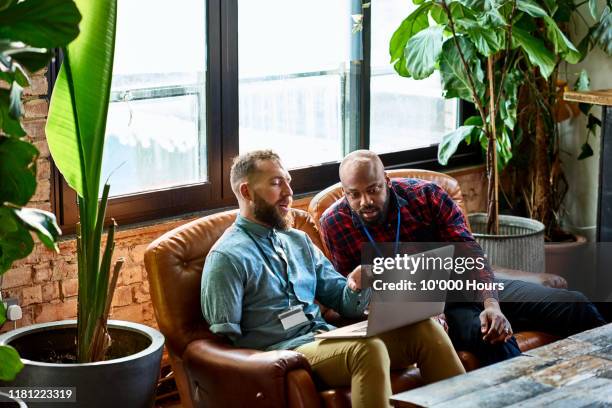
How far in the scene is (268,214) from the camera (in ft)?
12.5

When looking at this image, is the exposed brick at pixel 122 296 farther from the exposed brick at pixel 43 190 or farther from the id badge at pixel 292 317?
the id badge at pixel 292 317

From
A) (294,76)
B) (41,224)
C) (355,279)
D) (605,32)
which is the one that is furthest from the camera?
(605,32)

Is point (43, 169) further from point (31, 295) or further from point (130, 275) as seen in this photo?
point (130, 275)

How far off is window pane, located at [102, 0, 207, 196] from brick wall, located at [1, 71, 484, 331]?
0.74 ft

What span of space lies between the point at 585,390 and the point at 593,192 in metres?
2.93

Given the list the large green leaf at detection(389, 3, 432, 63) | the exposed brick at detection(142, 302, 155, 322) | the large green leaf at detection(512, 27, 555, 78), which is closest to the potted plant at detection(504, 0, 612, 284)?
the large green leaf at detection(512, 27, 555, 78)

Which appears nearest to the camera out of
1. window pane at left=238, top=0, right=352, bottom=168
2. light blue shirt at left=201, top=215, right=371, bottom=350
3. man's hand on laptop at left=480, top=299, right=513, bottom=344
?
light blue shirt at left=201, top=215, right=371, bottom=350

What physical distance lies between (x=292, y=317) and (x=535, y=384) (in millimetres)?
940

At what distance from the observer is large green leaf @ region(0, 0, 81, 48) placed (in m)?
2.53

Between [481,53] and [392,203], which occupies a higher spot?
[481,53]

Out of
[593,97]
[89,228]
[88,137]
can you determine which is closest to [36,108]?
[88,137]

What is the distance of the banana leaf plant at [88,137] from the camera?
3371 millimetres

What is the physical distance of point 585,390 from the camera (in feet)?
10.2

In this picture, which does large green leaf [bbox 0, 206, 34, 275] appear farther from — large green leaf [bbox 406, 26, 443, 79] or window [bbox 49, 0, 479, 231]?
large green leaf [bbox 406, 26, 443, 79]
